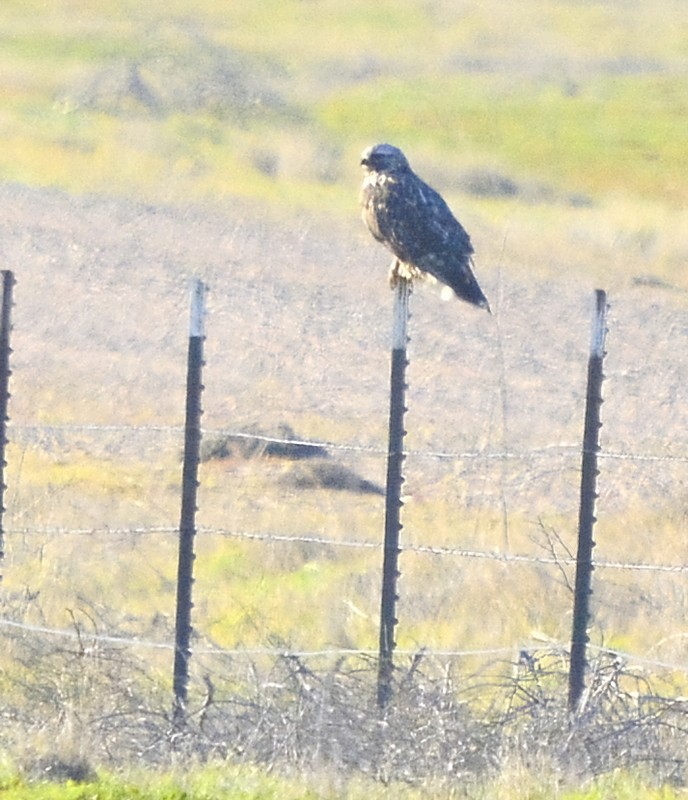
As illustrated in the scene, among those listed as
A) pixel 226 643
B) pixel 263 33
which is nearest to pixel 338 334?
pixel 226 643

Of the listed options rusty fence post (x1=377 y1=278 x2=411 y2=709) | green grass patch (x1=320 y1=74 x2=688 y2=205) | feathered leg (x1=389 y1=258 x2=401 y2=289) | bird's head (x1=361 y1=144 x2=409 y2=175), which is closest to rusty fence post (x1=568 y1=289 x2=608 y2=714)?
rusty fence post (x1=377 y1=278 x2=411 y2=709)

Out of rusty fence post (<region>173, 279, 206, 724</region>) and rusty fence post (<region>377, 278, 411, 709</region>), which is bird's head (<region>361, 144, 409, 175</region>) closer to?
rusty fence post (<region>377, 278, 411, 709</region>)

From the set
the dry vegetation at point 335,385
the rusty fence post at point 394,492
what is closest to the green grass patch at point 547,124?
the dry vegetation at point 335,385

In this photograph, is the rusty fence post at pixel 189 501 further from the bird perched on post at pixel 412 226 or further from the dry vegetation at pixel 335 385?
the bird perched on post at pixel 412 226

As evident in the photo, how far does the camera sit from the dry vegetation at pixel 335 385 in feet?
25.7

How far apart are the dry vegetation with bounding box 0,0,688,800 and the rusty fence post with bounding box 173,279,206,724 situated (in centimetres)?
14

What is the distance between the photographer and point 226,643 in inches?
385

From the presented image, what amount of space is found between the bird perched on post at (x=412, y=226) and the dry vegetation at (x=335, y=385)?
0.99 m

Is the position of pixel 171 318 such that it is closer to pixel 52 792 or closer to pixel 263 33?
pixel 52 792

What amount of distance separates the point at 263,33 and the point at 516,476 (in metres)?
26.8

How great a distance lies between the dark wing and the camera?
10602mm

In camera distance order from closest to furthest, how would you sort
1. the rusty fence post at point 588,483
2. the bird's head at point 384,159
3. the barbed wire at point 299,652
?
1. the barbed wire at point 299,652
2. the rusty fence post at point 588,483
3. the bird's head at point 384,159

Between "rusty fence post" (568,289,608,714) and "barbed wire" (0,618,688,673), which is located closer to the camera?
"barbed wire" (0,618,688,673)

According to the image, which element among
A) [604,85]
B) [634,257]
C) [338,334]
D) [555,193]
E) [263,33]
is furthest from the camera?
[263,33]
